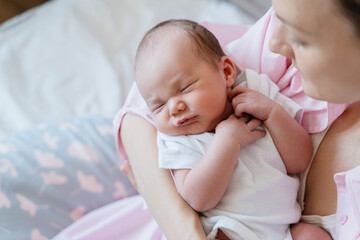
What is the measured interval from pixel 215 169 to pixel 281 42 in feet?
1.01

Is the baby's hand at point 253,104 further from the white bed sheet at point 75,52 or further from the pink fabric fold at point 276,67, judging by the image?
the white bed sheet at point 75,52

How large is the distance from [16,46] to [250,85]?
3.74 ft

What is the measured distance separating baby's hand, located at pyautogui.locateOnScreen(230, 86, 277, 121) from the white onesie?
0.06 meters

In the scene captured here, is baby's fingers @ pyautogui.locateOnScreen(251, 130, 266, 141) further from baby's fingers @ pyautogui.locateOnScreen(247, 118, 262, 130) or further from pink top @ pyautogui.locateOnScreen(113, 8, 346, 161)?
pink top @ pyautogui.locateOnScreen(113, 8, 346, 161)

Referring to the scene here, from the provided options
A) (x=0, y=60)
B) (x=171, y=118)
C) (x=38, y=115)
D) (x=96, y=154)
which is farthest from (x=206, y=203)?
(x=0, y=60)

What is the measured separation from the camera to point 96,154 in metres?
1.38

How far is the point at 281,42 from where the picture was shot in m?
0.73

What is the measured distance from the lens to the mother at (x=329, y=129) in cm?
63

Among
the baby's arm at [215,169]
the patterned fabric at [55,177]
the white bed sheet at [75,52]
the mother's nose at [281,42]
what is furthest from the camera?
the white bed sheet at [75,52]

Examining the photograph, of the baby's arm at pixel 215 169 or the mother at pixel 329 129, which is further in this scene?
the baby's arm at pixel 215 169

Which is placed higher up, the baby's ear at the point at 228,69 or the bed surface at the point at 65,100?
the baby's ear at the point at 228,69

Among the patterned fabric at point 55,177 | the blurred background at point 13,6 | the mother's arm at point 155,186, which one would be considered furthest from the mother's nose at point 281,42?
the blurred background at point 13,6

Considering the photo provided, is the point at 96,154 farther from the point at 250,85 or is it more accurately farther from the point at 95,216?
the point at 250,85

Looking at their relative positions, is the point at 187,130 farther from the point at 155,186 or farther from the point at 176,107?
the point at 155,186
